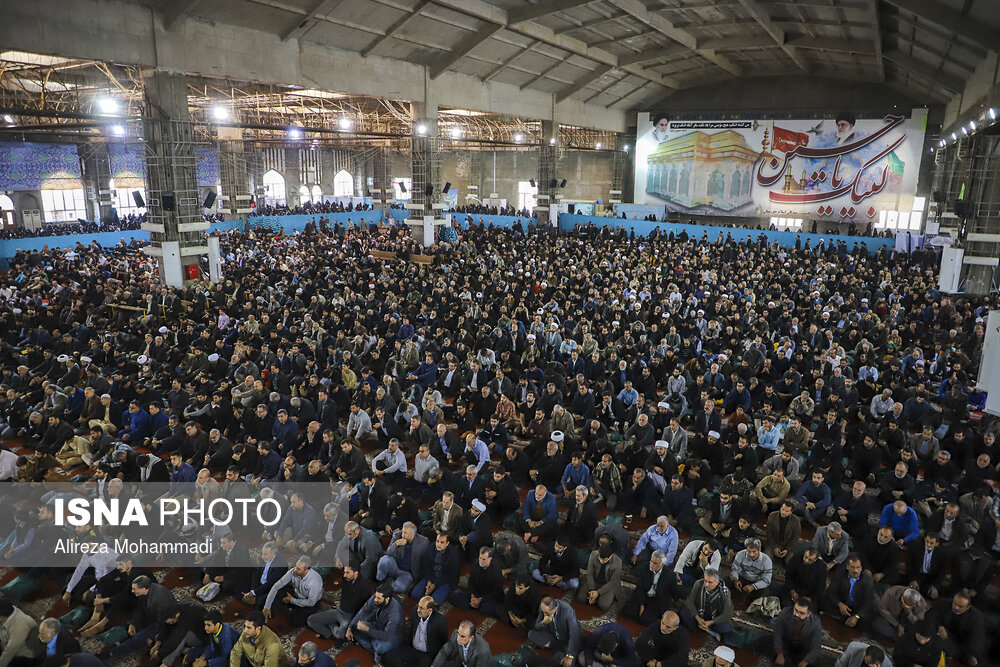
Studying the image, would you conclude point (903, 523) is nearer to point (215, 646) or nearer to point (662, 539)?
point (662, 539)

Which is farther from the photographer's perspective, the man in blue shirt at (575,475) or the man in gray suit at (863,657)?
the man in blue shirt at (575,475)

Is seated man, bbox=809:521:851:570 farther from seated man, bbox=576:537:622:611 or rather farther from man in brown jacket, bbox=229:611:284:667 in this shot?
man in brown jacket, bbox=229:611:284:667

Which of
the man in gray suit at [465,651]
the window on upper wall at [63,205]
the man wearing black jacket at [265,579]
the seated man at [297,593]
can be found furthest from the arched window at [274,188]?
the man in gray suit at [465,651]

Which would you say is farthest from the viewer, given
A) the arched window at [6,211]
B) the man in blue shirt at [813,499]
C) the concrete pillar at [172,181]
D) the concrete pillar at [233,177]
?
the concrete pillar at [233,177]

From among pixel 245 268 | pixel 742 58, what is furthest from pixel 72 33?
pixel 742 58

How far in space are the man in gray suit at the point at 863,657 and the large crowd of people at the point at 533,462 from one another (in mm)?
15

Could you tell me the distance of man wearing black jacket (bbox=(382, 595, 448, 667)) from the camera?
4.96m

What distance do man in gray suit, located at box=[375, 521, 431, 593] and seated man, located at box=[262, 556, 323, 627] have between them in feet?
1.88

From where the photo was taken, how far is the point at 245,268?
18750mm

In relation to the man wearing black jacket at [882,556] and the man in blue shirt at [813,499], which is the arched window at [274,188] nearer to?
the man in blue shirt at [813,499]

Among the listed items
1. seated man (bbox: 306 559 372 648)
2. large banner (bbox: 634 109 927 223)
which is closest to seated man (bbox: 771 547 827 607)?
seated man (bbox: 306 559 372 648)

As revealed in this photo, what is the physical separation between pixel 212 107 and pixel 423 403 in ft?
85.2

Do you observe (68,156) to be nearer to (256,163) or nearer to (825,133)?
(256,163)

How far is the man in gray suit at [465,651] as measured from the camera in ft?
15.0
